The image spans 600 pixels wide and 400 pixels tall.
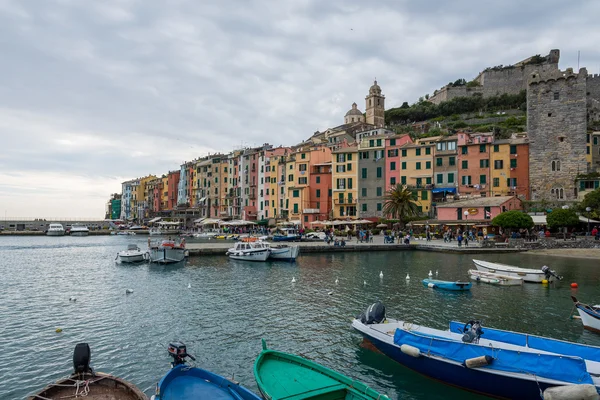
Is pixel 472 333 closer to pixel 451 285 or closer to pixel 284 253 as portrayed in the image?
pixel 451 285

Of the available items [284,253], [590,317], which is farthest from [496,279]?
[284,253]

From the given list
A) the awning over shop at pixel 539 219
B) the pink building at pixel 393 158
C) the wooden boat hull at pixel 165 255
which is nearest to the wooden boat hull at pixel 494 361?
the wooden boat hull at pixel 165 255

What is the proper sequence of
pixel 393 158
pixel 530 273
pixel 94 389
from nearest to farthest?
pixel 94 389, pixel 530 273, pixel 393 158

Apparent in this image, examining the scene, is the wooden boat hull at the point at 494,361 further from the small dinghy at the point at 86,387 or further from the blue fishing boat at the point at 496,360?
the small dinghy at the point at 86,387

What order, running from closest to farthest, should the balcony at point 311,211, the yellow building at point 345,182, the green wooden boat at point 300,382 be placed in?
1. the green wooden boat at point 300,382
2. the yellow building at point 345,182
3. the balcony at point 311,211

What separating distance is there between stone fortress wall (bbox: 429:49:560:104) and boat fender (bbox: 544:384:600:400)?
123 metres

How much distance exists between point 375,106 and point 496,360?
12992 centimetres

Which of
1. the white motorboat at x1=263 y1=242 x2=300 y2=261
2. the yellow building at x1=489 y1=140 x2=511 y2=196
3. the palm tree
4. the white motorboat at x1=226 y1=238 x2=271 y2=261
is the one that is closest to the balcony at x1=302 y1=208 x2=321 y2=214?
the palm tree

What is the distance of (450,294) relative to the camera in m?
26.2

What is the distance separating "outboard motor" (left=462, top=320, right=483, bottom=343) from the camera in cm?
1294

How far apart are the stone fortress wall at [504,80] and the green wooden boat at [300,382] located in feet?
408

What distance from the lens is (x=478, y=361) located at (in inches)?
453

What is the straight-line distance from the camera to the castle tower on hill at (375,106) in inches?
5256

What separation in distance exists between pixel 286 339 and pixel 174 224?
99763mm
